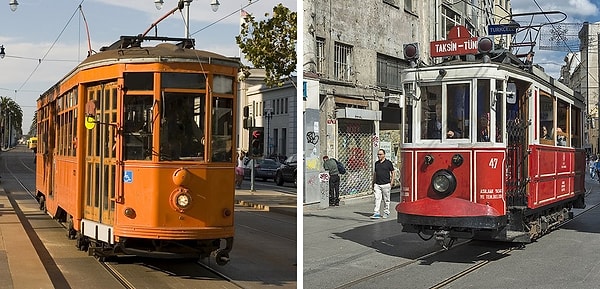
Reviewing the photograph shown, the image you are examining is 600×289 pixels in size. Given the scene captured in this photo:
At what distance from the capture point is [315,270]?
297 inches

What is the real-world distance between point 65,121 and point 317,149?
6814mm

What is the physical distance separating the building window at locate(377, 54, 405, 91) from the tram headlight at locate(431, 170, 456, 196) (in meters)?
1.24

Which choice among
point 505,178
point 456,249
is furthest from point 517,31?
point 456,249

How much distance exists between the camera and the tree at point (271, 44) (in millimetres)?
10558

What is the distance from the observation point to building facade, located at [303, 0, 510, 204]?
5012mm

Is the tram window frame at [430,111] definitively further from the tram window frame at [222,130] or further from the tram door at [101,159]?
the tram door at [101,159]

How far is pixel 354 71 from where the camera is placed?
5727 mm

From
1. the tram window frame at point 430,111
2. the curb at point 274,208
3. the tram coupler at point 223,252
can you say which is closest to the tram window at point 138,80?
the tram coupler at point 223,252

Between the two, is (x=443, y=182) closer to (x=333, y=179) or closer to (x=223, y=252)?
(x=223, y=252)

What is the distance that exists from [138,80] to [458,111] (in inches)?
148

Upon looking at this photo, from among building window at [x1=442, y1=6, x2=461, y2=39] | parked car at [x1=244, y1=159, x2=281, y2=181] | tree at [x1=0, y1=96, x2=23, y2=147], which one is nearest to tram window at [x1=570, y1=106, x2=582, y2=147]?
building window at [x1=442, y1=6, x2=461, y2=39]

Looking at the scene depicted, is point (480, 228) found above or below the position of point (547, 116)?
below

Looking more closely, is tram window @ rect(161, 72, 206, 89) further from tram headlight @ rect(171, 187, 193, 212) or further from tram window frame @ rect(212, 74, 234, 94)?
tram headlight @ rect(171, 187, 193, 212)

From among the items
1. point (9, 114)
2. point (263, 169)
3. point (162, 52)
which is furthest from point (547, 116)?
point (9, 114)
